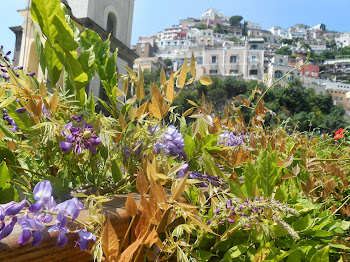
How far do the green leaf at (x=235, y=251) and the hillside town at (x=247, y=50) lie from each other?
81.6 feet

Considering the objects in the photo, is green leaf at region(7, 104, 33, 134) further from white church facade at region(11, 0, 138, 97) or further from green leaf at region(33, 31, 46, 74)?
white church facade at region(11, 0, 138, 97)

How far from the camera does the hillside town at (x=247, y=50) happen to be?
48.2 meters

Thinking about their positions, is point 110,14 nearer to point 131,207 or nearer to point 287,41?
point 131,207

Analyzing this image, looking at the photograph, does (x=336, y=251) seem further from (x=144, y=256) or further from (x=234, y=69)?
(x=234, y=69)

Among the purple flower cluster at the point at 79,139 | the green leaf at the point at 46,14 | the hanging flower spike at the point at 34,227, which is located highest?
the green leaf at the point at 46,14

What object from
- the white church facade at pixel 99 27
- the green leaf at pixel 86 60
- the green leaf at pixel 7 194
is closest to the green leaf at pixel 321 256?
the green leaf at pixel 7 194

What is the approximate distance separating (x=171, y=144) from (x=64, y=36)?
346 mm

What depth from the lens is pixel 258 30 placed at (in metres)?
79.0

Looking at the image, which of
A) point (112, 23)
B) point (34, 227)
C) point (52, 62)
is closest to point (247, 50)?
point (112, 23)

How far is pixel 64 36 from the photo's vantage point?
617 mm

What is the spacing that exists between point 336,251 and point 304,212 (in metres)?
0.11

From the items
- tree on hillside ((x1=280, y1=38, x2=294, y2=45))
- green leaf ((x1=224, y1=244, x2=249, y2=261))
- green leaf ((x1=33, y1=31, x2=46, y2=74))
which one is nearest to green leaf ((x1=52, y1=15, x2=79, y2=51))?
green leaf ((x1=33, y1=31, x2=46, y2=74))

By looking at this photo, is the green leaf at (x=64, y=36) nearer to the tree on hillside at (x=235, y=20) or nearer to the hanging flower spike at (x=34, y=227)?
the hanging flower spike at (x=34, y=227)

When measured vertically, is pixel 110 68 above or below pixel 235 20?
below
